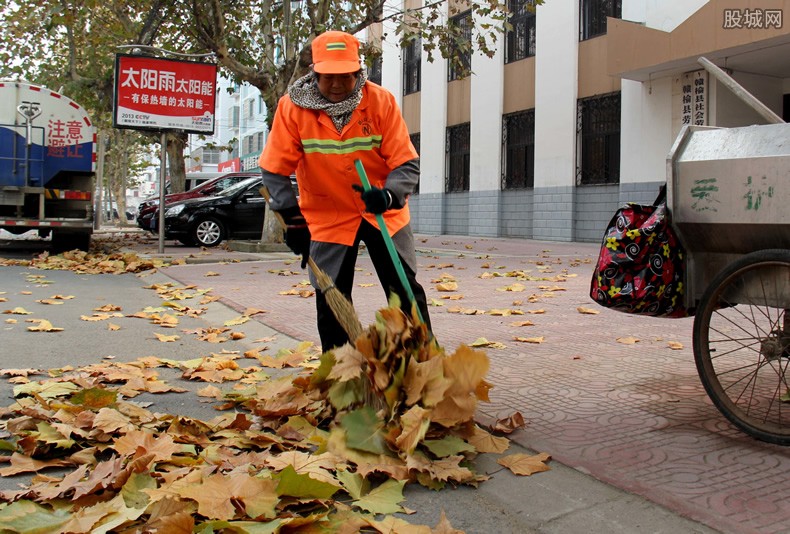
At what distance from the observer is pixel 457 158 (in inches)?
921

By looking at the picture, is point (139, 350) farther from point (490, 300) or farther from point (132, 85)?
point (132, 85)

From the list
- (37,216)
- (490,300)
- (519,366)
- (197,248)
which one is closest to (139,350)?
(519,366)

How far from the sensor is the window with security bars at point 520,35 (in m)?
19.4

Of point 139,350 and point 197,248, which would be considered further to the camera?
point 197,248

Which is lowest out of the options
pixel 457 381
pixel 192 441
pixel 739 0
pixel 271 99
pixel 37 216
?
pixel 192 441

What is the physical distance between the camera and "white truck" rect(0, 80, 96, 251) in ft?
40.1

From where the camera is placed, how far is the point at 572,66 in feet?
58.4

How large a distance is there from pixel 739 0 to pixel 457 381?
39.2ft

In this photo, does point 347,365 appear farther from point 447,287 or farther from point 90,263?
point 90,263

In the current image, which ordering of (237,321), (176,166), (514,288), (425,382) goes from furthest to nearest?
1. (176,166)
2. (514,288)
3. (237,321)
4. (425,382)

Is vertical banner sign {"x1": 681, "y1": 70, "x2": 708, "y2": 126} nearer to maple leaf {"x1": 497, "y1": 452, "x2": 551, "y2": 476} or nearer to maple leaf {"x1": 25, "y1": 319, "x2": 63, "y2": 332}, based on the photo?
maple leaf {"x1": 25, "y1": 319, "x2": 63, "y2": 332}

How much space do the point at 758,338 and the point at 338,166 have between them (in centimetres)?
198

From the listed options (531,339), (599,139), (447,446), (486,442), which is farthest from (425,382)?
(599,139)

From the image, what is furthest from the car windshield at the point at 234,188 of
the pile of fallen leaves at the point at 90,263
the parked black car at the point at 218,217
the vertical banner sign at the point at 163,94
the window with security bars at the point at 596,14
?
the window with security bars at the point at 596,14
